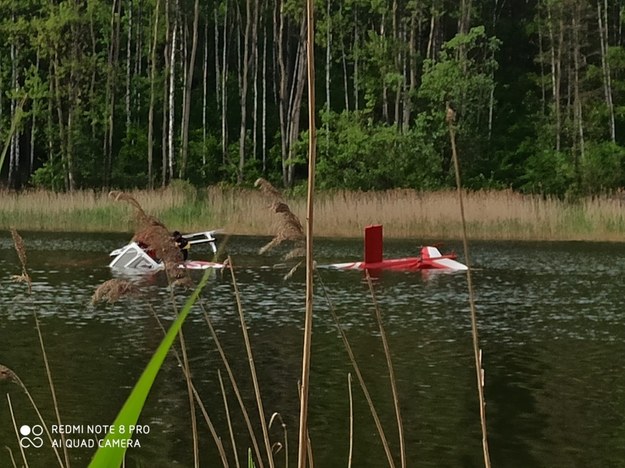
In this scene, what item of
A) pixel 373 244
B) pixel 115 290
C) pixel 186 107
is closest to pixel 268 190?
pixel 115 290

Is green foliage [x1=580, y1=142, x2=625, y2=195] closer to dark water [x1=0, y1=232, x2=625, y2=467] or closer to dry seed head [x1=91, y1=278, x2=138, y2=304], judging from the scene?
dark water [x1=0, y1=232, x2=625, y2=467]

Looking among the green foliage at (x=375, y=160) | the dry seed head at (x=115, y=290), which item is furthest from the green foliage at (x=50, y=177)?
the dry seed head at (x=115, y=290)

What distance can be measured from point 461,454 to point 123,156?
35029 millimetres

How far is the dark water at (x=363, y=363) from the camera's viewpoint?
23.4ft

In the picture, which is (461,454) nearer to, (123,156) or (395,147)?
(395,147)

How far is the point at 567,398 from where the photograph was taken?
8.68 meters

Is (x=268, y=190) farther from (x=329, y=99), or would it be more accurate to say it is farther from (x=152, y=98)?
Result: (x=329, y=99)

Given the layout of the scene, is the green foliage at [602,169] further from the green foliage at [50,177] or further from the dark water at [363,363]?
the dark water at [363,363]

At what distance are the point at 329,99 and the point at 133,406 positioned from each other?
40.3 metres

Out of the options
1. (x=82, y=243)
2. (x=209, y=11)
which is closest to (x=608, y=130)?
(x=209, y=11)

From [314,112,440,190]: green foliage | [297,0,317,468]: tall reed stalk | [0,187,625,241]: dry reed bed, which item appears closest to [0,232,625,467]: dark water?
[297,0,317,468]: tall reed stalk

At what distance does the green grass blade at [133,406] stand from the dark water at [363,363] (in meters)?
1.04

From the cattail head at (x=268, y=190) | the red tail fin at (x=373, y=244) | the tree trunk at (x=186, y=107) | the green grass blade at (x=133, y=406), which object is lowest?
the red tail fin at (x=373, y=244)

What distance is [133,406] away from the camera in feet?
5.30
